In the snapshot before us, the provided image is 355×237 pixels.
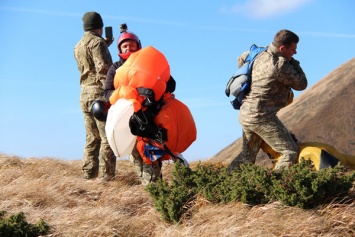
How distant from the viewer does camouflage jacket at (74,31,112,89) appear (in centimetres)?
827

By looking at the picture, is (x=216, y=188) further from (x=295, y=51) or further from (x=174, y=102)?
(x=295, y=51)

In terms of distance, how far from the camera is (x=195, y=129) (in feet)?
25.2

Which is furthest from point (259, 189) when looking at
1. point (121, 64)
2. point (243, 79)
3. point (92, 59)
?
point (92, 59)

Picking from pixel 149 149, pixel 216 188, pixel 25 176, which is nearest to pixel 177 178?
pixel 216 188

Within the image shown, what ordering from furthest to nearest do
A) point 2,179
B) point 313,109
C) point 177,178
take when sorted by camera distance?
1. point 313,109
2. point 2,179
3. point 177,178

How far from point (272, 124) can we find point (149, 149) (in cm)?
168

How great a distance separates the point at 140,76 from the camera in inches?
285

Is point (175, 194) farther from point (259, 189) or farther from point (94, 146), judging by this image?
point (94, 146)

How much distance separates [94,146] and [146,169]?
5.26 ft

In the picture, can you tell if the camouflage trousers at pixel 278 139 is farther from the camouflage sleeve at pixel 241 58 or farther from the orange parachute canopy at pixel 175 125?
the camouflage sleeve at pixel 241 58

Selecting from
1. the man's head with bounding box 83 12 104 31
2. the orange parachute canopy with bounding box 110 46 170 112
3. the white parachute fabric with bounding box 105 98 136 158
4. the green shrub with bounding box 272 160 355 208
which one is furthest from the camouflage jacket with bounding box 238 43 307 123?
the man's head with bounding box 83 12 104 31

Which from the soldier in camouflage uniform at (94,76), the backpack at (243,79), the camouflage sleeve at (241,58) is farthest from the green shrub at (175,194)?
the soldier in camouflage uniform at (94,76)

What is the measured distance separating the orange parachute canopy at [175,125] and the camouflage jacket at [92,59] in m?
1.30

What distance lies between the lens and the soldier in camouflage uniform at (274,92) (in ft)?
23.3
